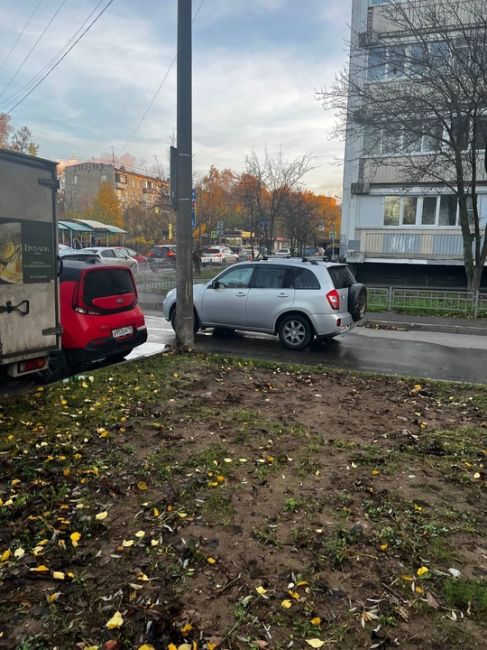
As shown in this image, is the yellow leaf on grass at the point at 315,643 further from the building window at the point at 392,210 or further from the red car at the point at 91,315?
the building window at the point at 392,210

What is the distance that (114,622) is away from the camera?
231 cm

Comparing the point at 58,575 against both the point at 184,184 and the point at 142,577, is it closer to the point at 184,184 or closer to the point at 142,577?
the point at 142,577

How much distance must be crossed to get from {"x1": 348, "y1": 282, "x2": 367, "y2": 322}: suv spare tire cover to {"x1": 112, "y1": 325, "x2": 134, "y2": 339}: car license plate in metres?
4.39

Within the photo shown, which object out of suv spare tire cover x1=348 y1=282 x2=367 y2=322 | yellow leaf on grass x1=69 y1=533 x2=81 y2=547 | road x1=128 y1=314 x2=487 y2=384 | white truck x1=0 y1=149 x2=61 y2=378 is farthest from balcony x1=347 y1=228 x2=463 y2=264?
yellow leaf on grass x1=69 y1=533 x2=81 y2=547

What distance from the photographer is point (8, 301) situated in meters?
5.45

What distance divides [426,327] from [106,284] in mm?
8668

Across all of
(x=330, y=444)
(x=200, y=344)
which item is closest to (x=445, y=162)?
(x=200, y=344)

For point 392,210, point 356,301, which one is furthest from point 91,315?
point 392,210

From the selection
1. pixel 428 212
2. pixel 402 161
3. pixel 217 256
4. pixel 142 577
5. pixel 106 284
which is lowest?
pixel 142 577

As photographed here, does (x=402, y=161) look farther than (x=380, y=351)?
Yes

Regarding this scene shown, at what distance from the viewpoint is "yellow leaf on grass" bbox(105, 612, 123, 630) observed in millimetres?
2295

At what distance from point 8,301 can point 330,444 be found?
150 inches

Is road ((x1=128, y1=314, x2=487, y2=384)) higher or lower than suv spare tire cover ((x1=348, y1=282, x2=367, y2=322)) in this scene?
lower

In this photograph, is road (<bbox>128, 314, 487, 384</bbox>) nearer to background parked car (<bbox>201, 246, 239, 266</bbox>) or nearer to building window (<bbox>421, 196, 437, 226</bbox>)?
building window (<bbox>421, 196, 437, 226</bbox>)
